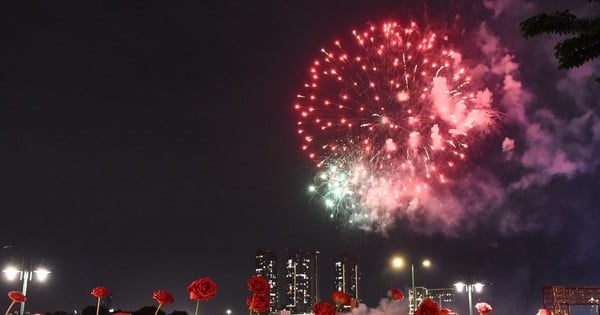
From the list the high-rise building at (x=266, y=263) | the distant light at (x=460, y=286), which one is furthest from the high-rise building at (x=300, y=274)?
the distant light at (x=460, y=286)

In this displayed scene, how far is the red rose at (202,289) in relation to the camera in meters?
6.44

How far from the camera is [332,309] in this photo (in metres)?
7.56

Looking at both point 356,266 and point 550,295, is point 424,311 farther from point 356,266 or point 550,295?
point 356,266

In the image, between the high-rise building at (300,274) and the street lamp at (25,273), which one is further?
the high-rise building at (300,274)

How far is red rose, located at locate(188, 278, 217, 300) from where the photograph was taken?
644 centimetres

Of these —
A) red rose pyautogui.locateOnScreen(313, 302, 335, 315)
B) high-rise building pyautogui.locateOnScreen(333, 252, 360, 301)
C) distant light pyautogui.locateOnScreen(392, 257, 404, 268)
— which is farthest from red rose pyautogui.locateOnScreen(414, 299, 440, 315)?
high-rise building pyautogui.locateOnScreen(333, 252, 360, 301)

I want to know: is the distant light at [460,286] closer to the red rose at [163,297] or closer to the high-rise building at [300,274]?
the red rose at [163,297]

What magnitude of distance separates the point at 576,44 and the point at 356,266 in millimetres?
92878

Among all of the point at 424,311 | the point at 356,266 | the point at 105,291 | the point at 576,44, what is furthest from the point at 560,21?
the point at 356,266

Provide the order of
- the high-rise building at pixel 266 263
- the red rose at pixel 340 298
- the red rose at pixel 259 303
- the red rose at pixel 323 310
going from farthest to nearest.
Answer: the high-rise building at pixel 266 263
the red rose at pixel 340 298
the red rose at pixel 323 310
the red rose at pixel 259 303

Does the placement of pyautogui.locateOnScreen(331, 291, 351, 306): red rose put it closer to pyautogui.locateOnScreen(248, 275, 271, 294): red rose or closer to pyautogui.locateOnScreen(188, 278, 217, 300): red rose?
pyautogui.locateOnScreen(248, 275, 271, 294): red rose

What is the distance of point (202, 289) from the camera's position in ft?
21.3

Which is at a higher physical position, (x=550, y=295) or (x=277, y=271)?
(x=277, y=271)

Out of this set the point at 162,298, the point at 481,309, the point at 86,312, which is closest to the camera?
the point at 162,298
